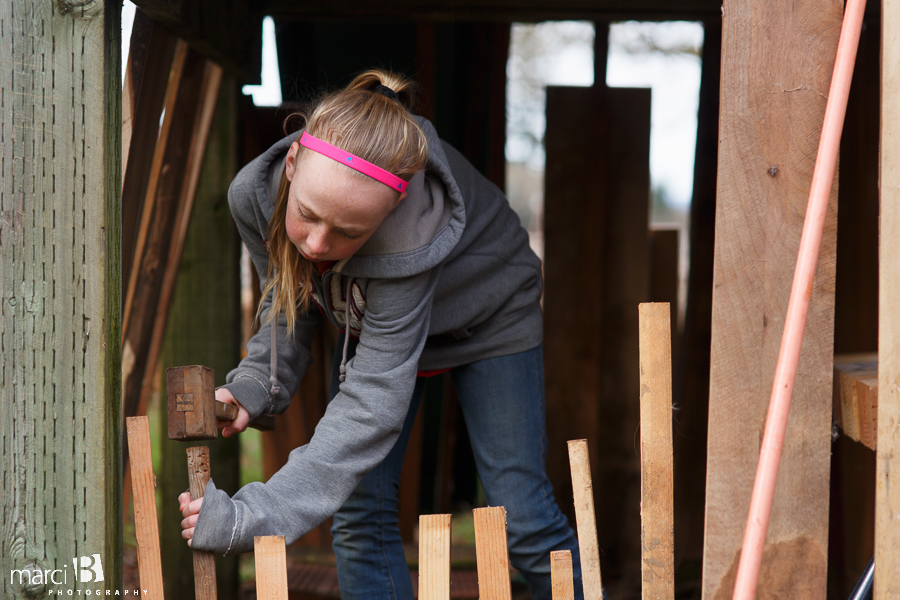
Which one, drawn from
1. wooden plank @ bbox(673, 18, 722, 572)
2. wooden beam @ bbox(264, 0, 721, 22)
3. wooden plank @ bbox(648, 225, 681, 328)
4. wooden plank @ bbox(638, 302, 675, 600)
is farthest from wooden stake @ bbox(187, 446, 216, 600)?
wooden plank @ bbox(648, 225, 681, 328)

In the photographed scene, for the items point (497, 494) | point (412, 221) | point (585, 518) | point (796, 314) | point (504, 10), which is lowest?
point (497, 494)

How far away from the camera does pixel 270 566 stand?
1112 mm

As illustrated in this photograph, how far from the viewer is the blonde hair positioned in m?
1.23

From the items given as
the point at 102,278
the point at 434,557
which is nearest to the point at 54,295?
the point at 102,278

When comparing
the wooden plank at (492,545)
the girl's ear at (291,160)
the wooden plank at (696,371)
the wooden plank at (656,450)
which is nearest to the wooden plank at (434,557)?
the wooden plank at (492,545)

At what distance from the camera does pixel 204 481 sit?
1.19 metres

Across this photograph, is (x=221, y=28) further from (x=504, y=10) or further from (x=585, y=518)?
(x=585, y=518)

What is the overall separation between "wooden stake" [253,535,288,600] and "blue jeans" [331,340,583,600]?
1.87ft

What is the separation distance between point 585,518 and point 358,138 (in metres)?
0.70

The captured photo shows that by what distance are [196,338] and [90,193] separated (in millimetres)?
1345

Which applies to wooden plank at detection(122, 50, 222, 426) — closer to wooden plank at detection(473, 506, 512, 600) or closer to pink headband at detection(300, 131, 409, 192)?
pink headband at detection(300, 131, 409, 192)

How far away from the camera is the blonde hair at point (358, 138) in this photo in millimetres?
1226

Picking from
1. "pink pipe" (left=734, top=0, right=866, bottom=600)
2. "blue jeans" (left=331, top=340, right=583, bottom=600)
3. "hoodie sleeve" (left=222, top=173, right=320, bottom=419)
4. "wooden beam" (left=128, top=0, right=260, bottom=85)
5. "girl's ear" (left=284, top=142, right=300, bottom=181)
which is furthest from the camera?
"wooden beam" (left=128, top=0, right=260, bottom=85)

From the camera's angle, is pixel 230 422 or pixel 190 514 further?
pixel 230 422
